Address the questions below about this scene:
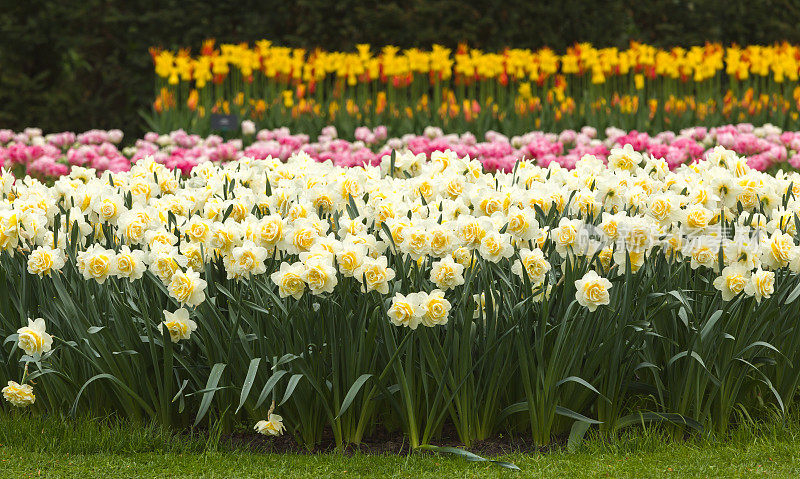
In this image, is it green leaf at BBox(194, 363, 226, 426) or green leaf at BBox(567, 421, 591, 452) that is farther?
green leaf at BBox(567, 421, 591, 452)

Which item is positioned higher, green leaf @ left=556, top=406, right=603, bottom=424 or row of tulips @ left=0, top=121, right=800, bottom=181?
row of tulips @ left=0, top=121, right=800, bottom=181

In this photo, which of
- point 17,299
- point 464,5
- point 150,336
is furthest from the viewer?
point 464,5

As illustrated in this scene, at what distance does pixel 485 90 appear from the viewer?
27.6ft

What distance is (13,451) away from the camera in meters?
3.06

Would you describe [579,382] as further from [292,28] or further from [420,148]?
[292,28]

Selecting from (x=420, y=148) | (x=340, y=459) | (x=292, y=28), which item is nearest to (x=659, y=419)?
(x=340, y=459)

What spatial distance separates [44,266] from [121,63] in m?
7.69

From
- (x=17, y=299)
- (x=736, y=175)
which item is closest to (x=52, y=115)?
(x=17, y=299)

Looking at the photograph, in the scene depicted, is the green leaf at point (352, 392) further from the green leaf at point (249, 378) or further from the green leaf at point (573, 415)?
the green leaf at point (573, 415)

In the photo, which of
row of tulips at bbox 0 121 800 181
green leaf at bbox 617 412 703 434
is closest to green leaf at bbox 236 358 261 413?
green leaf at bbox 617 412 703 434

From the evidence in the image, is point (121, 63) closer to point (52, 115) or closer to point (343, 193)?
point (52, 115)

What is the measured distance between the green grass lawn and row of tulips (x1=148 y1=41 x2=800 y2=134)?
4284 mm

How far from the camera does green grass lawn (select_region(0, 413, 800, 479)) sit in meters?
2.85

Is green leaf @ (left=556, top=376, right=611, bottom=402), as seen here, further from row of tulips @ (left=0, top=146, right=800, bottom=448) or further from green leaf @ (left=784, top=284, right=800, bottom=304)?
green leaf @ (left=784, top=284, right=800, bottom=304)
